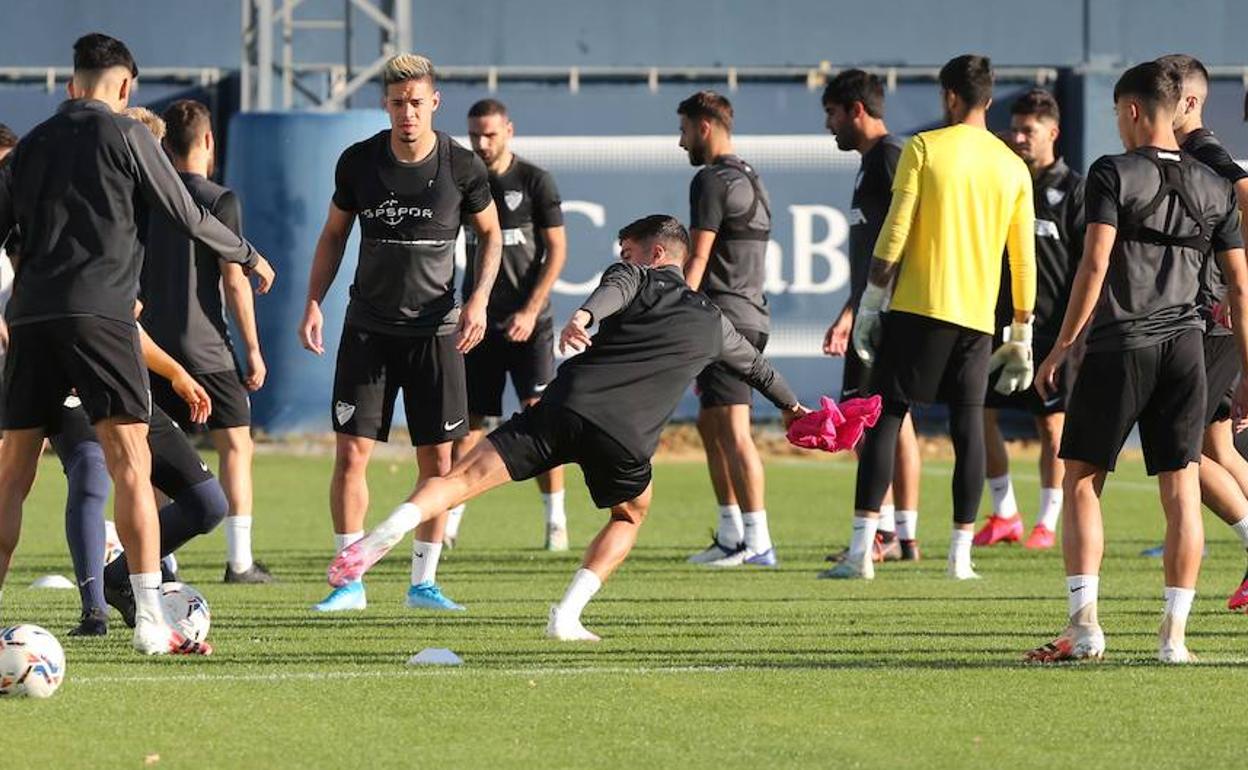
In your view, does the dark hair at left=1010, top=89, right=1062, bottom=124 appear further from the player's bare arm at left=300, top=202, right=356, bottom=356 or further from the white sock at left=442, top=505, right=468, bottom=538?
the player's bare arm at left=300, top=202, right=356, bottom=356

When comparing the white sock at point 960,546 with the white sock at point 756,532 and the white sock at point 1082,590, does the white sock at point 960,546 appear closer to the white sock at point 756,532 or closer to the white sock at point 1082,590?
the white sock at point 756,532

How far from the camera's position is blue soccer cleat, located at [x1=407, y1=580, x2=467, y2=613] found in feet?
32.2

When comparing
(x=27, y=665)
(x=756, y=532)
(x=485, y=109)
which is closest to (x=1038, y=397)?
(x=756, y=532)

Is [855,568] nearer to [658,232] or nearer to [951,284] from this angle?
[951,284]

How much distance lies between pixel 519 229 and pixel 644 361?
4136 mm

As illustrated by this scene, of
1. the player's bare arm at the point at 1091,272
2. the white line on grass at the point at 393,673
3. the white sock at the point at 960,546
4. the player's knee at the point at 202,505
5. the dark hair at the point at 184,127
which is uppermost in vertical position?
the dark hair at the point at 184,127

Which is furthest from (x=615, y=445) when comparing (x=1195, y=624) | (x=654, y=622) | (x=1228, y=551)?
(x=1228, y=551)

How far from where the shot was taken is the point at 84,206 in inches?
311

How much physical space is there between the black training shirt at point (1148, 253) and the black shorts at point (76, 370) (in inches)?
128

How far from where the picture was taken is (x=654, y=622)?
9.31 m

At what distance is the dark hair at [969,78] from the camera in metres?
10.7

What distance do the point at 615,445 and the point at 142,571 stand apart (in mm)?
1766

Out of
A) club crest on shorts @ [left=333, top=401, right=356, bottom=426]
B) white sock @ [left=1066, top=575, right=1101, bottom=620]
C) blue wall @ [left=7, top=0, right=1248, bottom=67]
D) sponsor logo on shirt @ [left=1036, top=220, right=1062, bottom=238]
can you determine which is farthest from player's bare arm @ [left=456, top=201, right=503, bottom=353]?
blue wall @ [left=7, top=0, right=1248, bottom=67]

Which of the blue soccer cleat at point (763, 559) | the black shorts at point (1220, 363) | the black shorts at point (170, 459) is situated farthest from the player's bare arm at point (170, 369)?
the black shorts at point (1220, 363)
